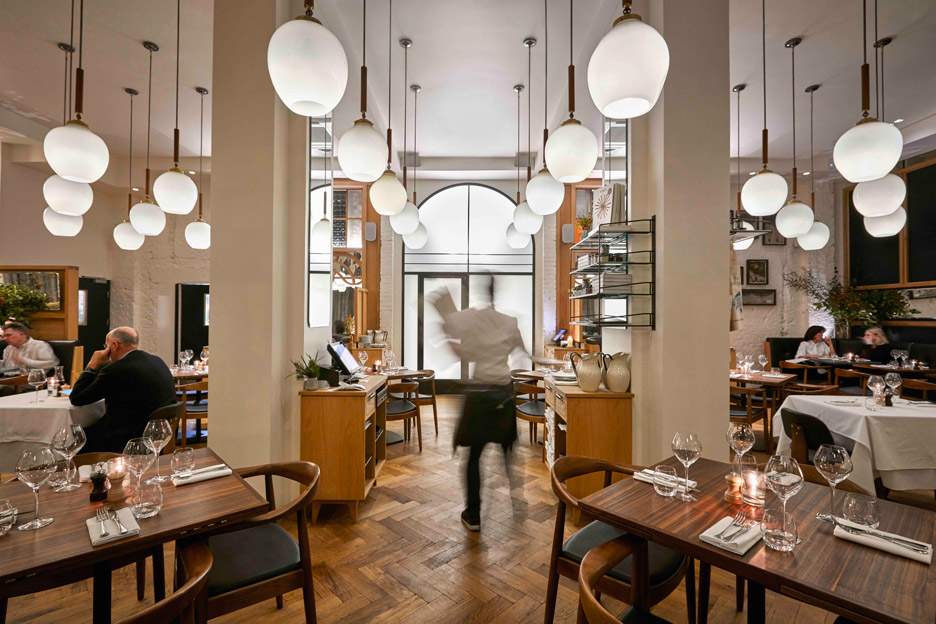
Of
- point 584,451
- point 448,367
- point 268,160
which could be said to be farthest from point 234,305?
point 448,367

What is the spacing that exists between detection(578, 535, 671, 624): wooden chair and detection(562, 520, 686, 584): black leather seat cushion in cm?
13

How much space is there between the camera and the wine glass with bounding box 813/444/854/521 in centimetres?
157

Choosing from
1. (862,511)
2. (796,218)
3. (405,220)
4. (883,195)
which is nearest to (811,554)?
(862,511)

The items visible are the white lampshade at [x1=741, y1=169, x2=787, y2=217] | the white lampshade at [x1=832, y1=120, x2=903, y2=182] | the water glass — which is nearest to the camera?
the water glass

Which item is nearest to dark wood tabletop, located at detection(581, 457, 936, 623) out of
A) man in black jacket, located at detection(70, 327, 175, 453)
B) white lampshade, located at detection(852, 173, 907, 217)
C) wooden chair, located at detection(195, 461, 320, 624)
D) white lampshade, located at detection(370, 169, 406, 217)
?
wooden chair, located at detection(195, 461, 320, 624)

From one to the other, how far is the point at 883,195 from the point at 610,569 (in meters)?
3.74

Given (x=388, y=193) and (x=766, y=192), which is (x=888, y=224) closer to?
(x=766, y=192)

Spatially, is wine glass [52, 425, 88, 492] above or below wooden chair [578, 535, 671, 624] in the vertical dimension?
above

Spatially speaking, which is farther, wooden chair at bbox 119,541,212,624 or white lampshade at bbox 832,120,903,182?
white lampshade at bbox 832,120,903,182

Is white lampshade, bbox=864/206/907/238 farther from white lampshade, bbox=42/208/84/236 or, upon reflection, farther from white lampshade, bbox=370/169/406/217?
white lampshade, bbox=42/208/84/236

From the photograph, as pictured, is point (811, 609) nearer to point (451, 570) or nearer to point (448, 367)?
point (451, 570)

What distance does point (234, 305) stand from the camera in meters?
3.09

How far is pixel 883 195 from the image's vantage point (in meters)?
3.36

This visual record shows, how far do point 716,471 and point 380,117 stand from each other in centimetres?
569
